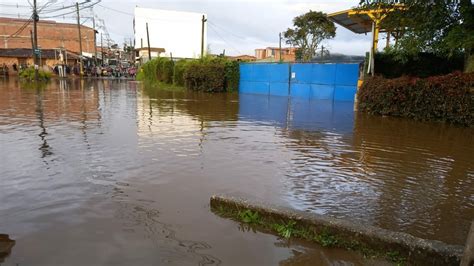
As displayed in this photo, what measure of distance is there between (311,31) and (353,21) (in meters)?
19.3

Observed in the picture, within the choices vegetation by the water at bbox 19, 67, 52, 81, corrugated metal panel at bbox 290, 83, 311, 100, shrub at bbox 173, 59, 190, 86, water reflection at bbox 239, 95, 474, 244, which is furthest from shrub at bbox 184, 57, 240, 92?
vegetation by the water at bbox 19, 67, 52, 81

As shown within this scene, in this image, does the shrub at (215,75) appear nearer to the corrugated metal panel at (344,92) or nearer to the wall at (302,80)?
the wall at (302,80)

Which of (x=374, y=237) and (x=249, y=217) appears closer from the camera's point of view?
(x=374, y=237)

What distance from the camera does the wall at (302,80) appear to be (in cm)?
1869

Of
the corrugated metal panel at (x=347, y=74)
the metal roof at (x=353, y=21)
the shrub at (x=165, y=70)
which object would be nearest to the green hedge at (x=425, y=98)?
the corrugated metal panel at (x=347, y=74)

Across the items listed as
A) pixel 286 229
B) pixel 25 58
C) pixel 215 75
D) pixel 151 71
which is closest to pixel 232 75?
pixel 215 75

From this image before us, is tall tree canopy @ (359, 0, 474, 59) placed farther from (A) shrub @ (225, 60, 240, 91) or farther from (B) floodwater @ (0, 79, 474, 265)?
(A) shrub @ (225, 60, 240, 91)

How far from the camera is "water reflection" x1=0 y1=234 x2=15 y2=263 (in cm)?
335

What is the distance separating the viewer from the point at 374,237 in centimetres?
348

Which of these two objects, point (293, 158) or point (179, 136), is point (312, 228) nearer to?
point (293, 158)

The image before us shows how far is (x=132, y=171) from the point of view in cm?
598

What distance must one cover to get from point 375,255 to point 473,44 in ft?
31.9

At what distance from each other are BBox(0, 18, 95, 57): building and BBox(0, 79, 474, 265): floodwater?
204 feet

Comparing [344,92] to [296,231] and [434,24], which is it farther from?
[296,231]
